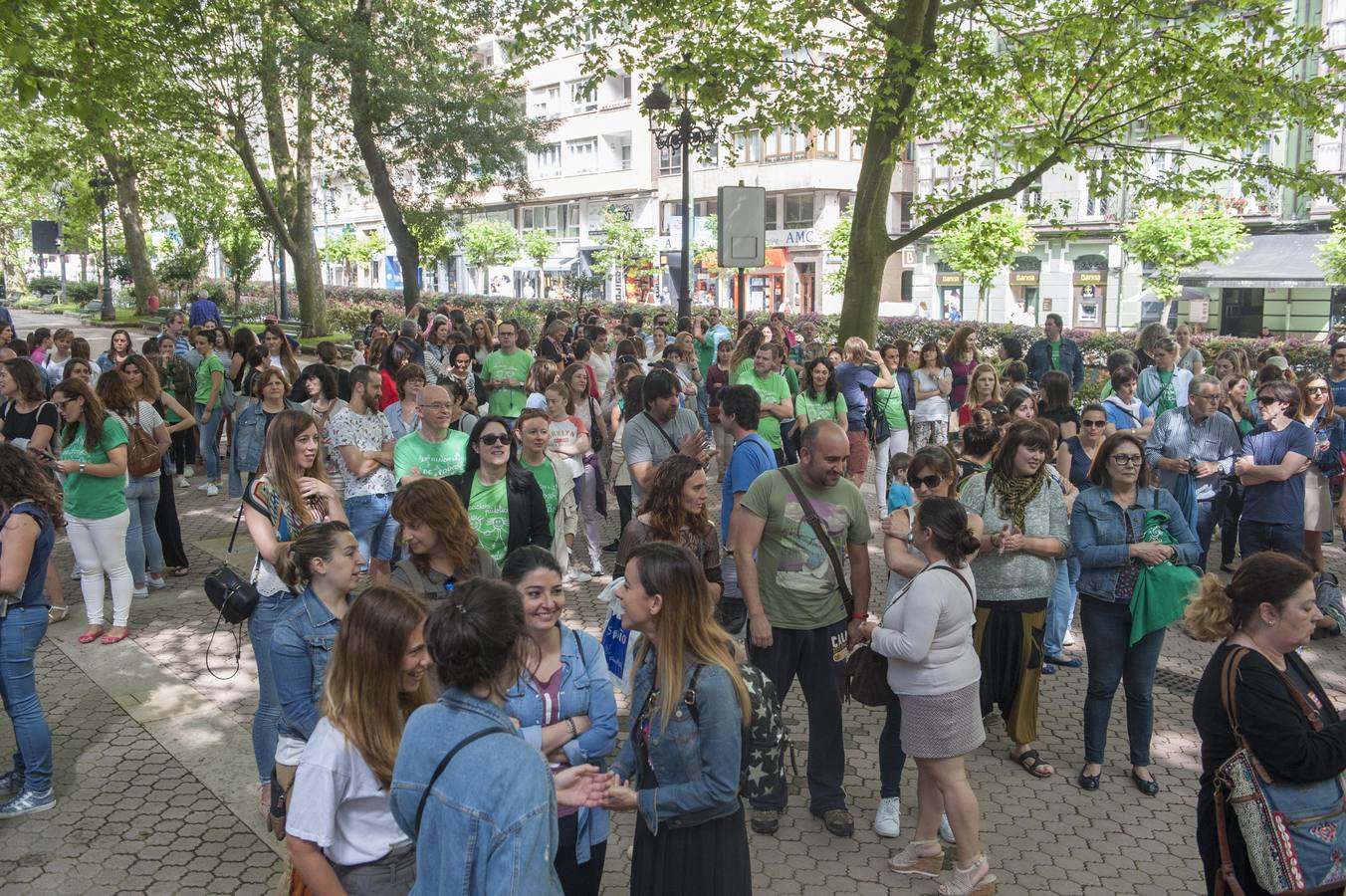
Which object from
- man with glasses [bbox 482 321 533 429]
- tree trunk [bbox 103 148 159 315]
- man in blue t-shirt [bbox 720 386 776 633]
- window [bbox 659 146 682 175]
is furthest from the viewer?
window [bbox 659 146 682 175]

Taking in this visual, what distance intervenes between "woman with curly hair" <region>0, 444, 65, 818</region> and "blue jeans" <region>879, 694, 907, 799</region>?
4015mm

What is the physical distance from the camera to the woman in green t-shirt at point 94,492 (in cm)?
732

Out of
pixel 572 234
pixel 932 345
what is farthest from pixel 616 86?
pixel 932 345

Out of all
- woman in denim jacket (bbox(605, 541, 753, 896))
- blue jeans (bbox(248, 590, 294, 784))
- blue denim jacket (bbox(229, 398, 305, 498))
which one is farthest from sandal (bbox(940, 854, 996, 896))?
blue denim jacket (bbox(229, 398, 305, 498))

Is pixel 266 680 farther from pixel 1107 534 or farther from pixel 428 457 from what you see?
pixel 1107 534

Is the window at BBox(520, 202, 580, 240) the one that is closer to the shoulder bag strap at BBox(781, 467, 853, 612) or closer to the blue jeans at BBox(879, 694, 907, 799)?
the shoulder bag strap at BBox(781, 467, 853, 612)

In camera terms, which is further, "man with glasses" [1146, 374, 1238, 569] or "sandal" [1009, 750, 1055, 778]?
"man with glasses" [1146, 374, 1238, 569]

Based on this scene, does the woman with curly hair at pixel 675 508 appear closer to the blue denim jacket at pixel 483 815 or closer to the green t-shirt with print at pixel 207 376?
the blue denim jacket at pixel 483 815

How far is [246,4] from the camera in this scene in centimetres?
2227

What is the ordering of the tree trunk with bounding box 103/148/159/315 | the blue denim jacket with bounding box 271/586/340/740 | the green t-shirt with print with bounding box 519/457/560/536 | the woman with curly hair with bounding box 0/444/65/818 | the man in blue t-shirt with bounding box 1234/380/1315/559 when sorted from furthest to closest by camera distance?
the tree trunk with bounding box 103/148/159/315
the man in blue t-shirt with bounding box 1234/380/1315/559
the green t-shirt with print with bounding box 519/457/560/536
the woman with curly hair with bounding box 0/444/65/818
the blue denim jacket with bounding box 271/586/340/740

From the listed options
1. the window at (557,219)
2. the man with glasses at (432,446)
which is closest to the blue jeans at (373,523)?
the man with glasses at (432,446)

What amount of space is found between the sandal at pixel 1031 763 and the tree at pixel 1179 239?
35046 mm

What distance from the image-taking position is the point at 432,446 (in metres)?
6.65

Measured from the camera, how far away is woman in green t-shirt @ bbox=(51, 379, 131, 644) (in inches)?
288
